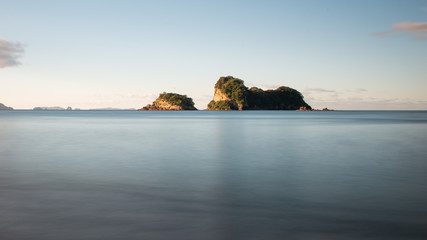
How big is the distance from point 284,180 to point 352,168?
5.06 metres

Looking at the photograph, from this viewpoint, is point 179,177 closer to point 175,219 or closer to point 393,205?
point 175,219

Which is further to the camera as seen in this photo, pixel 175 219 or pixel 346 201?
pixel 346 201

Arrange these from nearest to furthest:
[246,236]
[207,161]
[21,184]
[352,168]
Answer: [246,236], [21,184], [352,168], [207,161]

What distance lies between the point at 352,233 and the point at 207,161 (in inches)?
467

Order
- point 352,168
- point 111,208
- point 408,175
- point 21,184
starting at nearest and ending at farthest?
point 111,208, point 21,184, point 408,175, point 352,168

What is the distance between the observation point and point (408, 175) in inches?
541

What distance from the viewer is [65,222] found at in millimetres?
7328

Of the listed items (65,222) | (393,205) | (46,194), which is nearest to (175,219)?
(65,222)

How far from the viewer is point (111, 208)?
27.5 feet

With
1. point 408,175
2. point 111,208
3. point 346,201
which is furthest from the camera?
point 408,175

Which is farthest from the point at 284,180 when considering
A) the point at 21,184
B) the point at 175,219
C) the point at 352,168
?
the point at 21,184

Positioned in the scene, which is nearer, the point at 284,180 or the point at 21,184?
the point at 21,184

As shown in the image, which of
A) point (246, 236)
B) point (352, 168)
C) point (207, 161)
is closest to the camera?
point (246, 236)

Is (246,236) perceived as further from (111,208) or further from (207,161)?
(207,161)
